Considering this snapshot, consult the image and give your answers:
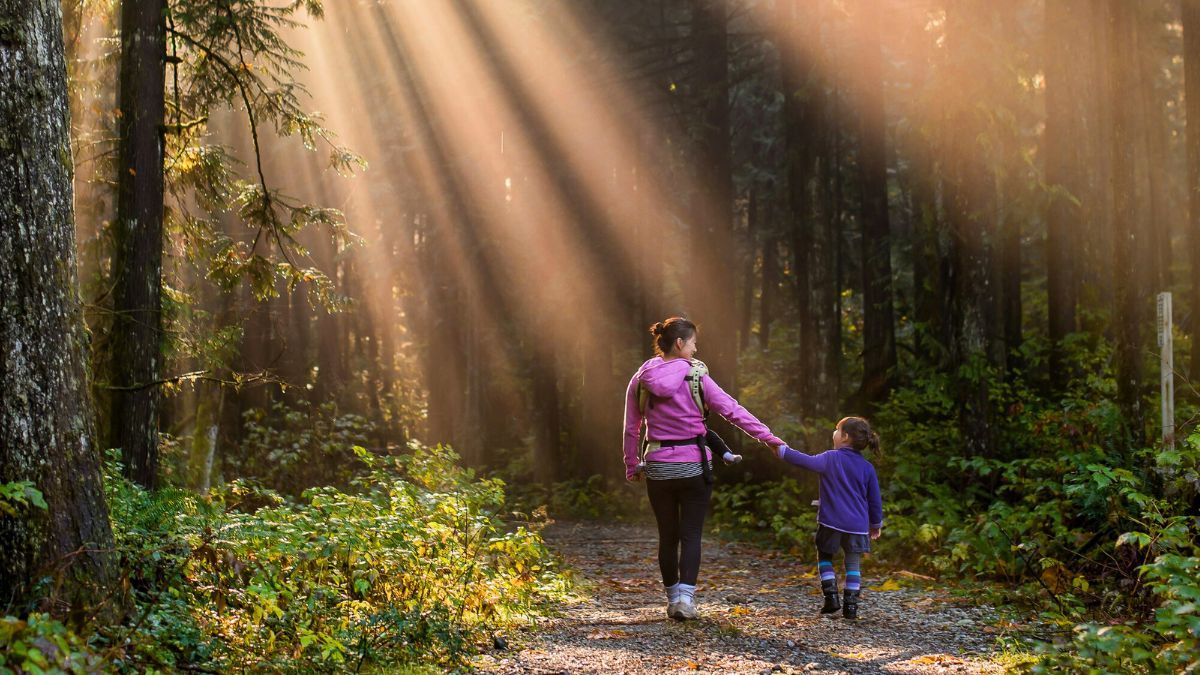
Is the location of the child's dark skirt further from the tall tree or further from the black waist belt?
the tall tree

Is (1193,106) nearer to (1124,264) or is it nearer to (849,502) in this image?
(1124,264)

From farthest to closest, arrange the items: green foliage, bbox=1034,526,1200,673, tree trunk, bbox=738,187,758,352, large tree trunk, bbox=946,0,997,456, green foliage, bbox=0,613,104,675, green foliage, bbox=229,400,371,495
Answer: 1. tree trunk, bbox=738,187,758,352
2. green foliage, bbox=229,400,371,495
3. large tree trunk, bbox=946,0,997,456
4. green foliage, bbox=1034,526,1200,673
5. green foliage, bbox=0,613,104,675

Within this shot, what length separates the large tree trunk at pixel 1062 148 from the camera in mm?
19266

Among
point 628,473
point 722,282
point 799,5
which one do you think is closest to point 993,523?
point 628,473

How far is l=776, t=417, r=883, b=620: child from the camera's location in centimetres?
814

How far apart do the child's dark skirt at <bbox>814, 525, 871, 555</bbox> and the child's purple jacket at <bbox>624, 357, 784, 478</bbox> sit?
878 mm

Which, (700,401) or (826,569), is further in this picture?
(826,569)

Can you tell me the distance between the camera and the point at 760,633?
7613 millimetres

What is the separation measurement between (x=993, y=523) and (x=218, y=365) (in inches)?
304

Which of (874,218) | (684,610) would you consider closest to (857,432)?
(684,610)

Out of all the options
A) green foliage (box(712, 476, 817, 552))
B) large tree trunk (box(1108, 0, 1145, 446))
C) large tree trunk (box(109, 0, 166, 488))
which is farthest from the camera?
green foliage (box(712, 476, 817, 552))

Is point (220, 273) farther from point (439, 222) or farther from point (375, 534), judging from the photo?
point (439, 222)

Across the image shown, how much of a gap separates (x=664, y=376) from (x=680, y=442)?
1.67 ft

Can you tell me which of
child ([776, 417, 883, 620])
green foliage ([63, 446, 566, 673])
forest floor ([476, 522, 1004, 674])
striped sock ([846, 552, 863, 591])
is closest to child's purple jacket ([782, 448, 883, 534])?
child ([776, 417, 883, 620])
